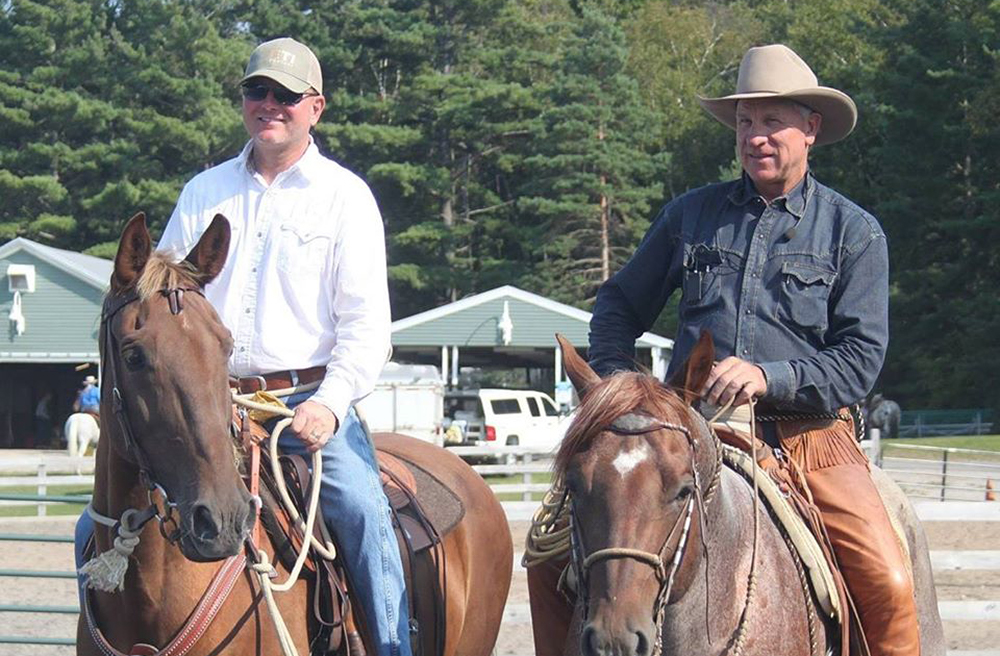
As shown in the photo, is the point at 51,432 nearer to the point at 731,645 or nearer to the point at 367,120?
the point at 367,120

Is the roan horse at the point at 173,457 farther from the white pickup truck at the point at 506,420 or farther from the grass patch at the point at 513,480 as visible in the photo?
the white pickup truck at the point at 506,420

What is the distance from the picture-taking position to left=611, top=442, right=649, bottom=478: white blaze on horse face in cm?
370

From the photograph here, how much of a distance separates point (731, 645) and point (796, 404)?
2.87 ft

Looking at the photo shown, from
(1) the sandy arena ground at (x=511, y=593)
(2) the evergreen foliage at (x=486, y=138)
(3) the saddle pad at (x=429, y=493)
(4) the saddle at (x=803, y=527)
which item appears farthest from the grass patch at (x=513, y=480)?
(2) the evergreen foliage at (x=486, y=138)

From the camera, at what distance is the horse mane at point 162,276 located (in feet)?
13.5

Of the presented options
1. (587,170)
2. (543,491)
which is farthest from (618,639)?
(587,170)

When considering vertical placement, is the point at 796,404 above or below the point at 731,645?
above

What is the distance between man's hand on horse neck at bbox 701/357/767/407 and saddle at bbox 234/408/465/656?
1454 mm

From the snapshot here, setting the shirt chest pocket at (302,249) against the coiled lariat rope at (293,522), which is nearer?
the coiled lariat rope at (293,522)

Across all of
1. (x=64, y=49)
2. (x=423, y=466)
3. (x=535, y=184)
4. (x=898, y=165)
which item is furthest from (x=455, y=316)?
(x=423, y=466)

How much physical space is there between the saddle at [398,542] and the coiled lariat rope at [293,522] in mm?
45

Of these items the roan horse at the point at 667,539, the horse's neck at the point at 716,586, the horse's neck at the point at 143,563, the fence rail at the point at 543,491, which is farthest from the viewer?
the fence rail at the point at 543,491

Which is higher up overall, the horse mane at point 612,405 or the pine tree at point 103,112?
the pine tree at point 103,112

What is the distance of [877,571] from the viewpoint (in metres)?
4.39
